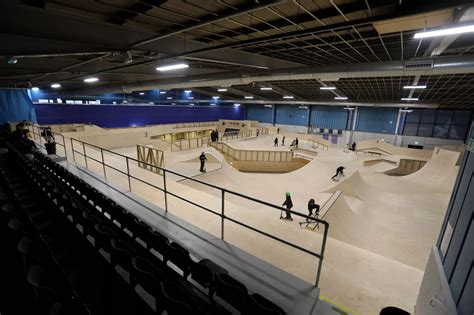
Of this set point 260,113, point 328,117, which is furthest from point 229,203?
point 260,113

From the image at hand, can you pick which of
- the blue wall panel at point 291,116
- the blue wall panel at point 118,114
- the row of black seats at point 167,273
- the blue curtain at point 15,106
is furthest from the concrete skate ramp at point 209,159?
the blue wall panel at point 291,116

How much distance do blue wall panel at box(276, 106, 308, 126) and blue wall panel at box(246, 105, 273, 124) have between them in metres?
1.62

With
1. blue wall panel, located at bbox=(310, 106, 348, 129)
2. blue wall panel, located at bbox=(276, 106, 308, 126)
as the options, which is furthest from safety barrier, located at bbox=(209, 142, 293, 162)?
blue wall panel, located at bbox=(276, 106, 308, 126)

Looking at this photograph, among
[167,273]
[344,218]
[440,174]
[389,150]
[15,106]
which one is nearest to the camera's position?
[167,273]

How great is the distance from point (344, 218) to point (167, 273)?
23.3 feet

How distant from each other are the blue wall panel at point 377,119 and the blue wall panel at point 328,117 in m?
1.99

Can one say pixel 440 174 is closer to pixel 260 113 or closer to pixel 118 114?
pixel 118 114

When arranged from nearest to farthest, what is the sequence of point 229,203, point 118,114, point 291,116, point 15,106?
point 229,203
point 15,106
point 118,114
point 291,116

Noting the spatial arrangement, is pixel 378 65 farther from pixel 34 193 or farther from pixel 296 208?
pixel 34 193

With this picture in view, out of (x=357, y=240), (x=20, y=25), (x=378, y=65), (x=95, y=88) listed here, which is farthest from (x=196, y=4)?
(x=95, y=88)

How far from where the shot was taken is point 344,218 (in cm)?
767

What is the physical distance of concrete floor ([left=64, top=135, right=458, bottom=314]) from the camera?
295cm

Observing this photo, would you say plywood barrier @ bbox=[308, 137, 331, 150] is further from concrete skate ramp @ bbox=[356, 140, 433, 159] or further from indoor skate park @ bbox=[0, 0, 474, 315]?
indoor skate park @ bbox=[0, 0, 474, 315]

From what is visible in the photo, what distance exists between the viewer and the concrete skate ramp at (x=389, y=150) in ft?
61.0
